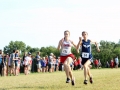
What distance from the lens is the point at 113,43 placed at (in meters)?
147

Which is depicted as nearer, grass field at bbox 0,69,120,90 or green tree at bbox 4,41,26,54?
grass field at bbox 0,69,120,90

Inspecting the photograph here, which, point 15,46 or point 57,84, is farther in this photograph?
point 15,46

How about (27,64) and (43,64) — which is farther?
(43,64)

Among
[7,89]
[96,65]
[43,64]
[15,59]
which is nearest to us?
[7,89]

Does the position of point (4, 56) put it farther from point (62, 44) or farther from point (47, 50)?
point (47, 50)

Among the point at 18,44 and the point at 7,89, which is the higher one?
the point at 18,44

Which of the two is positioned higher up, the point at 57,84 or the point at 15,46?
the point at 15,46

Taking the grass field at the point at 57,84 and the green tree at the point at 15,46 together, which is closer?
the grass field at the point at 57,84

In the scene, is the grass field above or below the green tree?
below

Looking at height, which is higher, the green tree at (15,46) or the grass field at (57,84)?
the green tree at (15,46)

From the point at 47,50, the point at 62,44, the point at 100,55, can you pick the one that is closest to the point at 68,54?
the point at 62,44

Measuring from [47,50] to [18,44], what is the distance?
78.4 feet

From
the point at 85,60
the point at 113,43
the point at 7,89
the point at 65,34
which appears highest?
the point at 113,43

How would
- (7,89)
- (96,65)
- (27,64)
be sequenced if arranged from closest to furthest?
(7,89) < (27,64) < (96,65)
